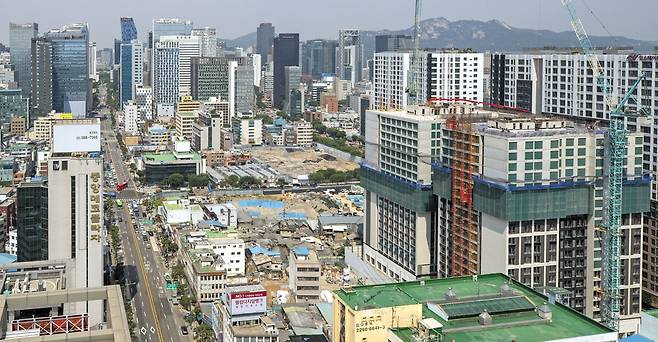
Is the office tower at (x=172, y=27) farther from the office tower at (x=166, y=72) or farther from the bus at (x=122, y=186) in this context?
the bus at (x=122, y=186)

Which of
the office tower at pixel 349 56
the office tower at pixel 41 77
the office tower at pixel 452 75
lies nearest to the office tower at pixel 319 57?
the office tower at pixel 349 56

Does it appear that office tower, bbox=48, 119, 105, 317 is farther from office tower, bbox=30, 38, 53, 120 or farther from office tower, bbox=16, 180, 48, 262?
office tower, bbox=30, 38, 53, 120

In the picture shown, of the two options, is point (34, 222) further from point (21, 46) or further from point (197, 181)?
point (21, 46)

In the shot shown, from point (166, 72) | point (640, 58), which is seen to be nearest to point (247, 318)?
point (640, 58)

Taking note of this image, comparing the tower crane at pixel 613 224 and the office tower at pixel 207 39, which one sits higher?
the office tower at pixel 207 39

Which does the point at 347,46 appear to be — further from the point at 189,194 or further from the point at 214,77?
the point at 189,194

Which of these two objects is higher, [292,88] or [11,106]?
[292,88]
